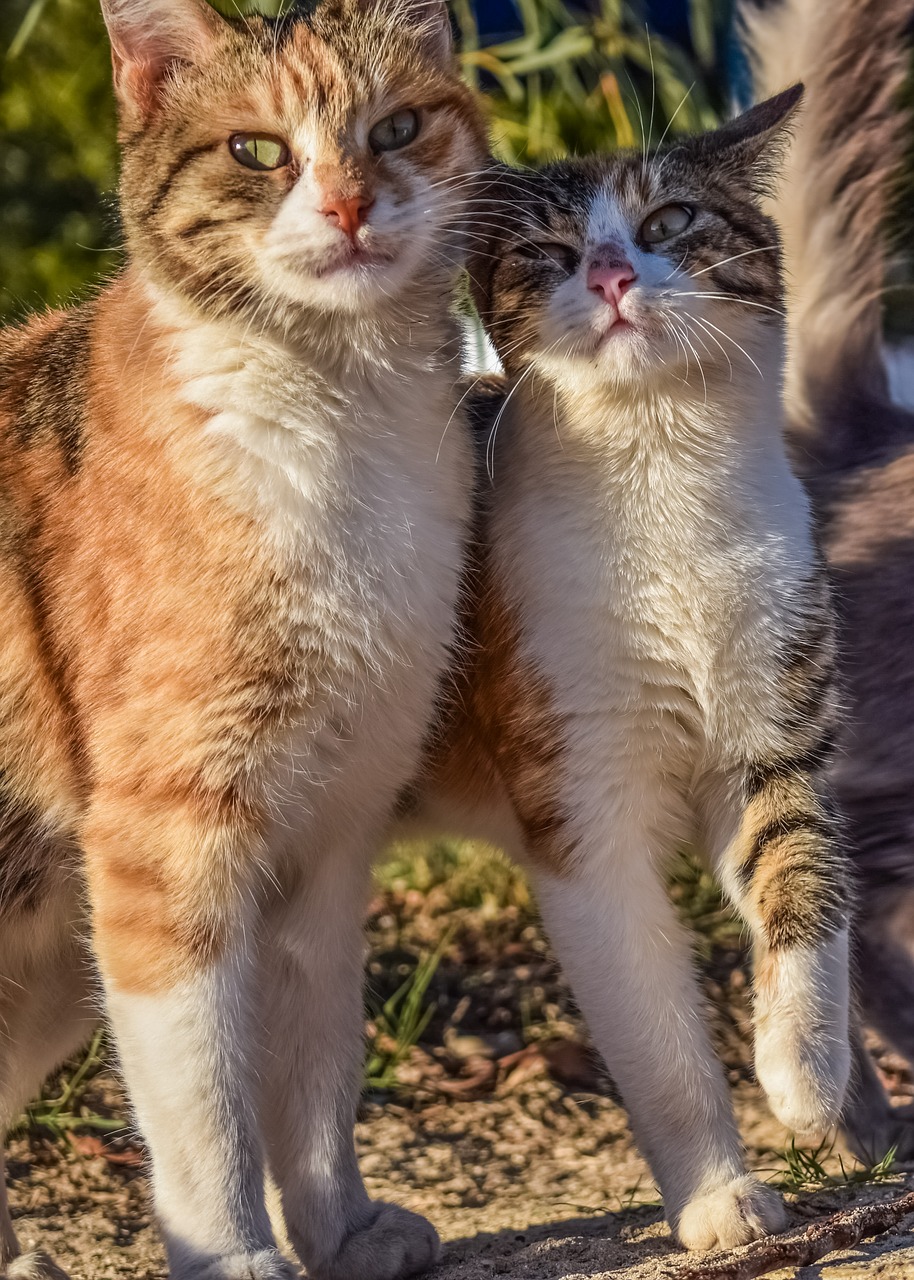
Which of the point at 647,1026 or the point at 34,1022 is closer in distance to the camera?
the point at 647,1026

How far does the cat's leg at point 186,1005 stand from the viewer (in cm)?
181

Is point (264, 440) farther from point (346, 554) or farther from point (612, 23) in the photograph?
point (612, 23)

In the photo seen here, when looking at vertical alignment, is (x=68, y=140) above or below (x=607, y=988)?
above

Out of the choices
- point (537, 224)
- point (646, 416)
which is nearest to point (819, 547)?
point (646, 416)

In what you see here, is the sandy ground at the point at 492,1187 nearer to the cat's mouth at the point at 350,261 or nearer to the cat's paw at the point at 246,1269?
the cat's paw at the point at 246,1269

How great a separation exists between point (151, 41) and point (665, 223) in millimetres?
767

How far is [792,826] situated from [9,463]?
1.23 metres

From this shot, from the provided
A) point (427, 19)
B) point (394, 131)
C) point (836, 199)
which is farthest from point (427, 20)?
point (836, 199)

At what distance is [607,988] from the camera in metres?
2.04

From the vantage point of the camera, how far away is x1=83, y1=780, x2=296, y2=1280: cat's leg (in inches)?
71.2

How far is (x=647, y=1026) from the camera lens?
6.66ft

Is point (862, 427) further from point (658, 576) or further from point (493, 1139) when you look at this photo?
point (493, 1139)

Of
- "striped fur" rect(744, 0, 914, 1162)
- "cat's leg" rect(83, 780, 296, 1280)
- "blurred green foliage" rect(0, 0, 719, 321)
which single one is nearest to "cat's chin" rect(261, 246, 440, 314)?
"cat's leg" rect(83, 780, 296, 1280)

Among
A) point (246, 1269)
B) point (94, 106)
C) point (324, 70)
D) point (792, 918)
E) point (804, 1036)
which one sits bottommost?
point (246, 1269)
